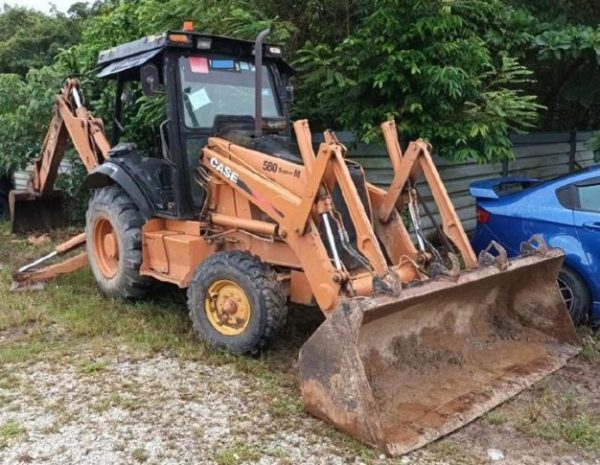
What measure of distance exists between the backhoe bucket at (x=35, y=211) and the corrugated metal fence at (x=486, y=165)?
404 centimetres

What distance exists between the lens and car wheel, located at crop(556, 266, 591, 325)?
5.80 m

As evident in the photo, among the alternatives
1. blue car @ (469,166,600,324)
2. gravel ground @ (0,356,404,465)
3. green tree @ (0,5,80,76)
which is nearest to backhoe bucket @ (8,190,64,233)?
gravel ground @ (0,356,404,465)

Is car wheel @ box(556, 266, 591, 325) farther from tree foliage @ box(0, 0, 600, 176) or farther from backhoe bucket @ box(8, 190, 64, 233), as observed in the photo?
backhoe bucket @ box(8, 190, 64, 233)

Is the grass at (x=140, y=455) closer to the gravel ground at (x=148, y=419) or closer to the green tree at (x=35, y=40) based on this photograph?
the gravel ground at (x=148, y=419)

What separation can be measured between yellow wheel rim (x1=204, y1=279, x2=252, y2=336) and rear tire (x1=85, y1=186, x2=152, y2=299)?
115 cm

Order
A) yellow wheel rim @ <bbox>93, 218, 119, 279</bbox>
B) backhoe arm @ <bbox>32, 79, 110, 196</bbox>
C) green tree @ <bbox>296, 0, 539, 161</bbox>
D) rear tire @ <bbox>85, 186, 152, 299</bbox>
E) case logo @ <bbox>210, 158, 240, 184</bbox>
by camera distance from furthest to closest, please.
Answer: backhoe arm @ <bbox>32, 79, 110, 196</bbox> < green tree @ <bbox>296, 0, 539, 161</bbox> < yellow wheel rim @ <bbox>93, 218, 119, 279</bbox> < rear tire @ <bbox>85, 186, 152, 299</bbox> < case logo @ <bbox>210, 158, 240, 184</bbox>

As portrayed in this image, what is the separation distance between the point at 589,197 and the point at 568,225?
31 cm

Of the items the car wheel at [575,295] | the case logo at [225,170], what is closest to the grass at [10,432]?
the case logo at [225,170]

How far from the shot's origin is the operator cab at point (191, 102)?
221 inches

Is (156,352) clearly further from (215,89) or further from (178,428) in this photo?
(215,89)

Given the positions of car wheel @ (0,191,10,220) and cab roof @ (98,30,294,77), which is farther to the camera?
car wheel @ (0,191,10,220)

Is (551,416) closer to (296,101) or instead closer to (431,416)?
(431,416)

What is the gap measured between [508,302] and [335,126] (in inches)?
147

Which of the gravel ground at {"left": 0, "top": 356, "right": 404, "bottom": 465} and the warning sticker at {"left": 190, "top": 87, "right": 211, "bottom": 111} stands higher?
the warning sticker at {"left": 190, "top": 87, "right": 211, "bottom": 111}
